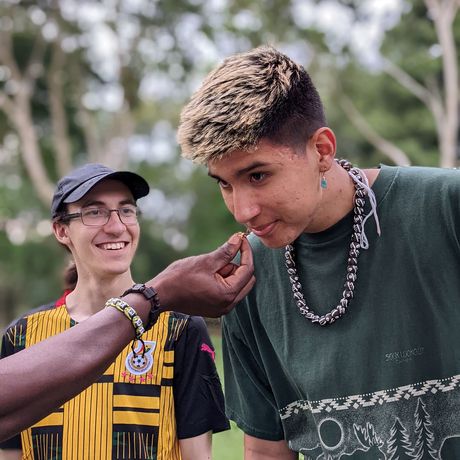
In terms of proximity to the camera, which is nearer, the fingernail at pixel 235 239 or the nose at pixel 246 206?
the nose at pixel 246 206

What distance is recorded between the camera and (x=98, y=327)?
9.01ft

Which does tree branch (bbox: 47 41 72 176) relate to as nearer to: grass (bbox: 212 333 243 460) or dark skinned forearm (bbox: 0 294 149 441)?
grass (bbox: 212 333 243 460)

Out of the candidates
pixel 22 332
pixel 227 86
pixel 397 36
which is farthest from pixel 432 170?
pixel 397 36

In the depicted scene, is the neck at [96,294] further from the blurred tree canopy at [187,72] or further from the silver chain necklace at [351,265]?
the blurred tree canopy at [187,72]

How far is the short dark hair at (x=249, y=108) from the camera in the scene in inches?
107

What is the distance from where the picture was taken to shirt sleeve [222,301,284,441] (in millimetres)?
3311

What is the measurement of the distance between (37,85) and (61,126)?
3.03 metres

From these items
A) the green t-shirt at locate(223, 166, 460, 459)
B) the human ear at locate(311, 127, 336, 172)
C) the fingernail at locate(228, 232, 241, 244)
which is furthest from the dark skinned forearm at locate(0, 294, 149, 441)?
the human ear at locate(311, 127, 336, 172)

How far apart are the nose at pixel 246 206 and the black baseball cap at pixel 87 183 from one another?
1435 millimetres

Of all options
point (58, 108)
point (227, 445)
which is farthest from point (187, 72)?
point (227, 445)

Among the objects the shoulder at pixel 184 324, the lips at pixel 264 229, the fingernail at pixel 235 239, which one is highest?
the fingernail at pixel 235 239

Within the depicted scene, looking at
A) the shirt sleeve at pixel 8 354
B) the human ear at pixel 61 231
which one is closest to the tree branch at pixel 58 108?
the human ear at pixel 61 231

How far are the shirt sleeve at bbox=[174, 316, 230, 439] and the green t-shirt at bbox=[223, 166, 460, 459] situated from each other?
88 centimetres

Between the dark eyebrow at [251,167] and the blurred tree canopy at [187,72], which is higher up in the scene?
the blurred tree canopy at [187,72]
